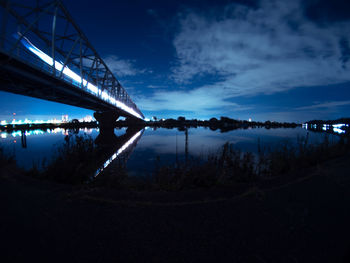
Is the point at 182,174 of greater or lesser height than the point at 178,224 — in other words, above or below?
above

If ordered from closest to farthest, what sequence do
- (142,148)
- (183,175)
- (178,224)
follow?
1. (178,224)
2. (183,175)
3. (142,148)

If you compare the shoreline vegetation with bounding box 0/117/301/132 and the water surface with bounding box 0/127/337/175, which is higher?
the shoreline vegetation with bounding box 0/117/301/132

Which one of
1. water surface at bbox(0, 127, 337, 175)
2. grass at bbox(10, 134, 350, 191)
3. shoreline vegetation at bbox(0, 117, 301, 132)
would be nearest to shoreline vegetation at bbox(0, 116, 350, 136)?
shoreline vegetation at bbox(0, 117, 301, 132)

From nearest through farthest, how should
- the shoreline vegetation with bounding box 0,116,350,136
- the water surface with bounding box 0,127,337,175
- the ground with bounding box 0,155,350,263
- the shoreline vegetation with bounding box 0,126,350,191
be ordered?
the ground with bounding box 0,155,350,263
the shoreline vegetation with bounding box 0,126,350,191
the water surface with bounding box 0,127,337,175
the shoreline vegetation with bounding box 0,116,350,136

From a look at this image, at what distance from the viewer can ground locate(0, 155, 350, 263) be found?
6.09ft

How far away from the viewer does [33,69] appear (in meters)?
14.1

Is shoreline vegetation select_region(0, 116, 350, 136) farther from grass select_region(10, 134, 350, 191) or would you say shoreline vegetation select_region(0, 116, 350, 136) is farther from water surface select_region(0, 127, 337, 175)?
grass select_region(10, 134, 350, 191)

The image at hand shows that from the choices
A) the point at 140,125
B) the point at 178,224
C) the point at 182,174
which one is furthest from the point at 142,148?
the point at 140,125

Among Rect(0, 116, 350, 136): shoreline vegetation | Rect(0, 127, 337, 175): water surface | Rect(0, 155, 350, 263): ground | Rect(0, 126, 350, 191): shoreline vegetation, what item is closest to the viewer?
Rect(0, 155, 350, 263): ground

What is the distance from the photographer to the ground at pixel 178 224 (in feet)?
6.09

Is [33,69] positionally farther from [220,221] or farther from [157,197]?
[220,221]

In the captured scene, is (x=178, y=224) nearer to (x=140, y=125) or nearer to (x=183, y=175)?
(x=183, y=175)

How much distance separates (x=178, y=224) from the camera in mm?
2445

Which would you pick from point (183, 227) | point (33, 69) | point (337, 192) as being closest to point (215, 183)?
point (183, 227)
